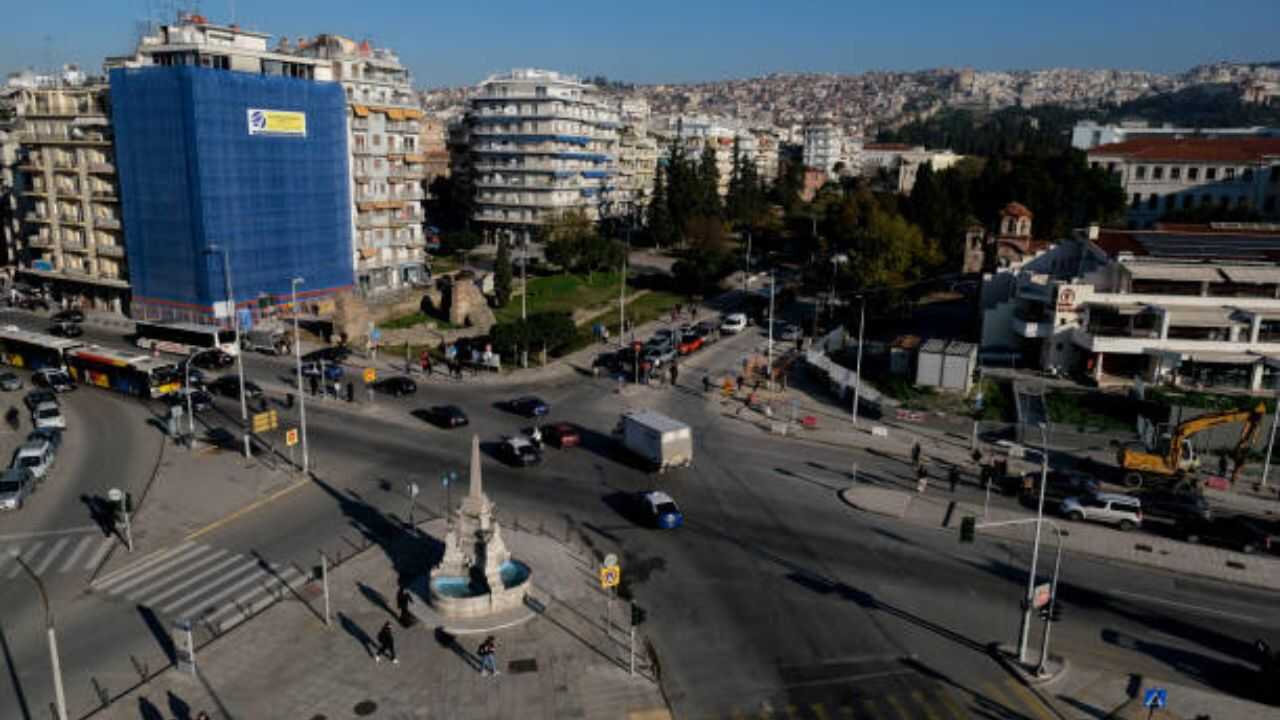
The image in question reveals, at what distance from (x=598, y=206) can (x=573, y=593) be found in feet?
338

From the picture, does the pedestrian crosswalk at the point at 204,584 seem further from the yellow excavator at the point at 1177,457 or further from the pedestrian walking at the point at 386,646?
the yellow excavator at the point at 1177,457

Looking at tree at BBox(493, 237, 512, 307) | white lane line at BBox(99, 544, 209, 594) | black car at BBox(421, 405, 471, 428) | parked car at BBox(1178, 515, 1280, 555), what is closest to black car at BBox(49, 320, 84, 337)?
tree at BBox(493, 237, 512, 307)

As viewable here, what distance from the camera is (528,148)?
118 metres

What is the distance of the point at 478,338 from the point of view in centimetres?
6912

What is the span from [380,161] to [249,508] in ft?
177

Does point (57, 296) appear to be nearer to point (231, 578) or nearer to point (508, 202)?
point (508, 202)

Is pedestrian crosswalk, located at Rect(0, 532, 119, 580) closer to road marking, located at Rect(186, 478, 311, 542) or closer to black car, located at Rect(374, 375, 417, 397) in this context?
road marking, located at Rect(186, 478, 311, 542)

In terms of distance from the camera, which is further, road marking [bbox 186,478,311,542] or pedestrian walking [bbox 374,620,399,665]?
road marking [bbox 186,478,311,542]

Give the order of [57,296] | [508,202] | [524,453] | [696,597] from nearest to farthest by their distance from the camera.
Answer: [696,597], [524,453], [57,296], [508,202]

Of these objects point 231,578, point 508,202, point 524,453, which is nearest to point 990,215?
point 508,202

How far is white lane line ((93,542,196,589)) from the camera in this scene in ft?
106

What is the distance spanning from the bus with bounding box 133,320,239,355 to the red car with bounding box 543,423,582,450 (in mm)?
32833

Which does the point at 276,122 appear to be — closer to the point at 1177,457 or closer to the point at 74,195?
the point at 74,195

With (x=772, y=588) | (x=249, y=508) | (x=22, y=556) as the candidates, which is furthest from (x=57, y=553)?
(x=772, y=588)
